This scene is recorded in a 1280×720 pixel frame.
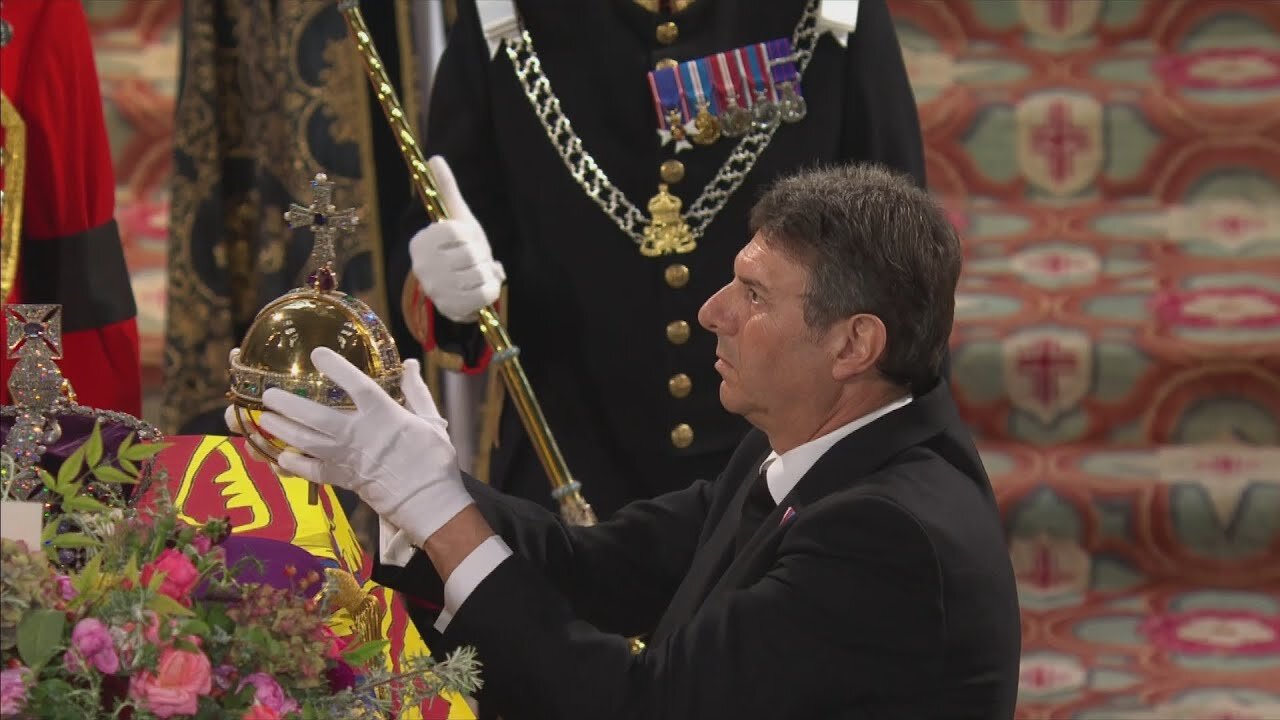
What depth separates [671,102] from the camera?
8.87ft

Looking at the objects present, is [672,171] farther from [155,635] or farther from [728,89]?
[155,635]

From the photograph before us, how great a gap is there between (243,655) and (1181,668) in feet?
8.49

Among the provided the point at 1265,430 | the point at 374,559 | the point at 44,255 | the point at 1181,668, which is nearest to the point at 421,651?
the point at 374,559

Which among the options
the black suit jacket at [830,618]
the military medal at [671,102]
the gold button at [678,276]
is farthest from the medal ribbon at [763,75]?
the black suit jacket at [830,618]

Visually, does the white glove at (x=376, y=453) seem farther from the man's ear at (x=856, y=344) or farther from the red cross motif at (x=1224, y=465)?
the red cross motif at (x=1224, y=465)

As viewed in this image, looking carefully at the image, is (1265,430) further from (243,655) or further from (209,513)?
(243,655)

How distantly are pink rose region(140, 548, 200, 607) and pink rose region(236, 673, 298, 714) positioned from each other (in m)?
0.07

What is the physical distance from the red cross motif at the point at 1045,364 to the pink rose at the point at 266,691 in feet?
9.29

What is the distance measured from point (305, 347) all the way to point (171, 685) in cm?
61

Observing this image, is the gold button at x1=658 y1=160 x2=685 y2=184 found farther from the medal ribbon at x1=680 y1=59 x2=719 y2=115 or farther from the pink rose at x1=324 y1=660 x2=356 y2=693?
the pink rose at x1=324 y1=660 x2=356 y2=693

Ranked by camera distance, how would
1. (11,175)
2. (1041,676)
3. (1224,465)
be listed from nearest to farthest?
(11,175)
(1041,676)
(1224,465)

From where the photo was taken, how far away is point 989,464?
12.6 feet

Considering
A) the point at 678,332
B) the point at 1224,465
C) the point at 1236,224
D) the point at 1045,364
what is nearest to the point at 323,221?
the point at 678,332

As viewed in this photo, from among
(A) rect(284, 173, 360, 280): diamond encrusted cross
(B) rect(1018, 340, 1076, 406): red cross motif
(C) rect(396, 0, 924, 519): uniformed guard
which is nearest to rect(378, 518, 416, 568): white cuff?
(A) rect(284, 173, 360, 280): diamond encrusted cross
